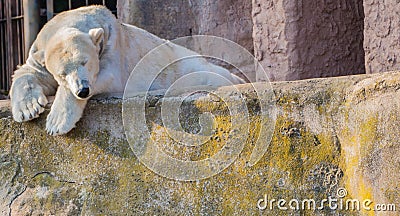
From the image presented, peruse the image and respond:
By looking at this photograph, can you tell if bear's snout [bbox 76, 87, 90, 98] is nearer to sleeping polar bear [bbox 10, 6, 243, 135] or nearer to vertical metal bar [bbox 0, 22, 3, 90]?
sleeping polar bear [bbox 10, 6, 243, 135]

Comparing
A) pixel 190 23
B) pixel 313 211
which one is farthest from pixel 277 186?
pixel 190 23

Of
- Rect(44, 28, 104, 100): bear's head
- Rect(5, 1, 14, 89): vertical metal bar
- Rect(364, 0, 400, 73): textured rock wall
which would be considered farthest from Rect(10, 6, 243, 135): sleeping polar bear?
Rect(5, 1, 14, 89): vertical metal bar

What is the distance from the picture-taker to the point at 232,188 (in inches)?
108

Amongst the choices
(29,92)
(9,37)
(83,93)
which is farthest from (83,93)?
(9,37)

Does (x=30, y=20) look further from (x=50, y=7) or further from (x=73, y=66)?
(x=73, y=66)

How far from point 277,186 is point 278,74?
174 cm

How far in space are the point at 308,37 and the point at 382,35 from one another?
842mm

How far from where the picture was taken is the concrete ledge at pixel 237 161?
250cm

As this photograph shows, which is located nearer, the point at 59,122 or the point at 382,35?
the point at 59,122

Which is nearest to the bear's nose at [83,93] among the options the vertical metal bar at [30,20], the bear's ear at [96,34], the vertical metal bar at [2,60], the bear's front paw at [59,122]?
the bear's front paw at [59,122]

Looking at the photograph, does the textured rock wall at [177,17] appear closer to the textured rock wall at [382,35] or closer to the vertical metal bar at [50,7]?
the vertical metal bar at [50,7]

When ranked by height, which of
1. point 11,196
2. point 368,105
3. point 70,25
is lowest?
point 11,196

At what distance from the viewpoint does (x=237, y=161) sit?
2.77 m

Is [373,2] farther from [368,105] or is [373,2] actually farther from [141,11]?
[141,11]
